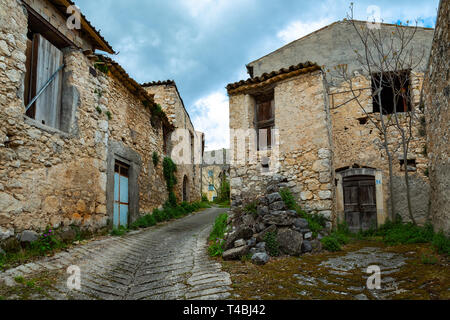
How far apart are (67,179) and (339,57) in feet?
26.1

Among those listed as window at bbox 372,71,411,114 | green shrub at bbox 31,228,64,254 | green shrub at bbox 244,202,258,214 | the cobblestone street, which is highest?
window at bbox 372,71,411,114

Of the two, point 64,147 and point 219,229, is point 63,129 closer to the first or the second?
point 64,147

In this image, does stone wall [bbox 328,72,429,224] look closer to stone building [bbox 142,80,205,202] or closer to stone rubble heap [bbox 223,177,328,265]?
stone rubble heap [bbox 223,177,328,265]

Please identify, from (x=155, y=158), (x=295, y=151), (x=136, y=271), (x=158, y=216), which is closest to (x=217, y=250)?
(x=136, y=271)

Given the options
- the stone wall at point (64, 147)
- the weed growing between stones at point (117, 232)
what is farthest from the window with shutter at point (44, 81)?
the weed growing between stones at point (117, 232)

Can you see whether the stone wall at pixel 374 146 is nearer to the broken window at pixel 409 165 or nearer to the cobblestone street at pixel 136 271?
the broken window at pixel 409 165

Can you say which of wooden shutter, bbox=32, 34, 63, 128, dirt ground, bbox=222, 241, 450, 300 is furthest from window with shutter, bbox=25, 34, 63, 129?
dirt ground, bbox=222, 241, 450, 300

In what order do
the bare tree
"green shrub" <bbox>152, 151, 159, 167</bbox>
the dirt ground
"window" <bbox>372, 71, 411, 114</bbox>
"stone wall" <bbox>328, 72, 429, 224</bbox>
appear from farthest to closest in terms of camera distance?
"green shrub" <bbox>152, 151, 159, 167</bbox> < "window" <bbox>372, 71, 411, 114</bbox> < the bare tree < "stone wall" <bbox>328, 72, 429, 224</bbox> < the dirt ground

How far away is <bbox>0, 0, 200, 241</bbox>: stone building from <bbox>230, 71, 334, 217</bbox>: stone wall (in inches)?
119

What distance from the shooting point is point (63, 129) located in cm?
594

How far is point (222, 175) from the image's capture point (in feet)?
84.1

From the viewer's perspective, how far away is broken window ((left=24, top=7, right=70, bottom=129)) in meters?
5.43

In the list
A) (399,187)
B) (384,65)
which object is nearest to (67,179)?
(399,187)

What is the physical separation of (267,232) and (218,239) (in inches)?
45.6
